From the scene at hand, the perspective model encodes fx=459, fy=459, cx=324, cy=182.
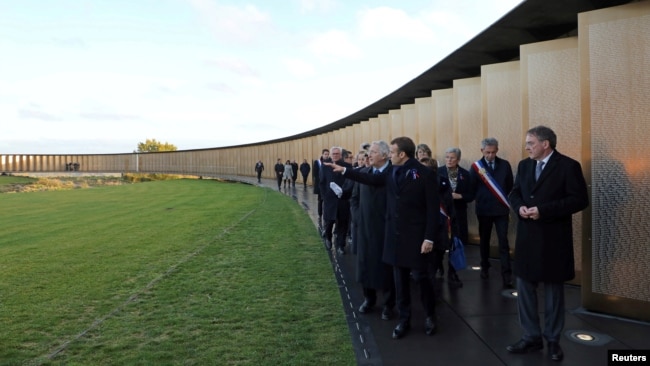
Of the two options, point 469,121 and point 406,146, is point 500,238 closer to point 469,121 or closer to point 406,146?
point 406,146

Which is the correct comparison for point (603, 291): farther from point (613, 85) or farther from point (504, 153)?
point (504, 153)

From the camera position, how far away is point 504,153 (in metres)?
7.94

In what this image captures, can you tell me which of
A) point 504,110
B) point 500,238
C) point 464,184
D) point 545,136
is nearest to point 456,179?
point 464,184

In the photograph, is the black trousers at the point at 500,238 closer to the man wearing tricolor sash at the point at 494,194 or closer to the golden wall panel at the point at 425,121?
the man wearing tricolor sash at the point at 494,194

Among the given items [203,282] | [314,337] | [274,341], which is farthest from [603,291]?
[203,282]

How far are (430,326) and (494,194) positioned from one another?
252 centimetres

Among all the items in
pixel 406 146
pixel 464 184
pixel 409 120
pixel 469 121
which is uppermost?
pixel 409 120

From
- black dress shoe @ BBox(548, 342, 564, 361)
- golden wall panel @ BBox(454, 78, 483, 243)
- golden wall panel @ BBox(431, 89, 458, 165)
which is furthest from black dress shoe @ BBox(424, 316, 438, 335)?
golden wall panel @ BBox(431, 89, 458, 165)

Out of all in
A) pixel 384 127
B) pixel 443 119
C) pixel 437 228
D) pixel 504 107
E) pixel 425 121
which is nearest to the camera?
pixel 437 228

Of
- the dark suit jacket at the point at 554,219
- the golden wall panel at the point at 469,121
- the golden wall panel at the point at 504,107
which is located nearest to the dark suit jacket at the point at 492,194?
the golden wall panel at the point at 504,107

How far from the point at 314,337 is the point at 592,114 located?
12.2 feet

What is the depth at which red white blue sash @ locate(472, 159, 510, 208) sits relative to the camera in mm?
6125

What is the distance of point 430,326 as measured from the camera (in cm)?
435

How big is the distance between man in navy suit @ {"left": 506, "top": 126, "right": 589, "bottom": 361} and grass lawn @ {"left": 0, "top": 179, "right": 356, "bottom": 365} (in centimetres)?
160
